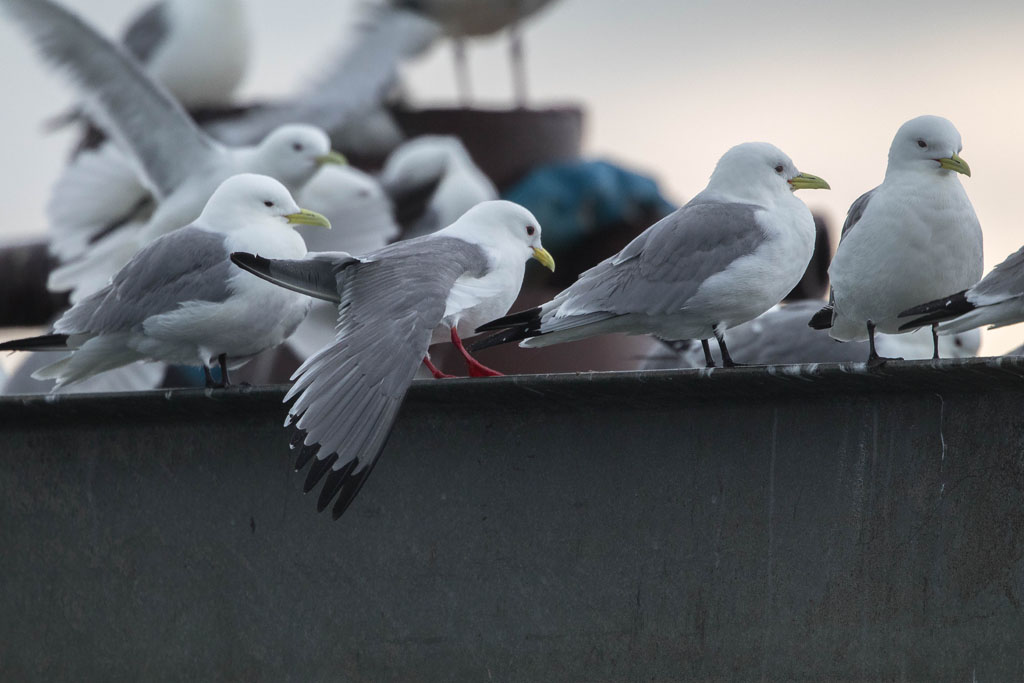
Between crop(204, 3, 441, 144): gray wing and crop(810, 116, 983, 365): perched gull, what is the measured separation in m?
4.10

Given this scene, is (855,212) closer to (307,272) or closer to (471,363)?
(471,363)

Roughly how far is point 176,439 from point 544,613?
28.9 inches

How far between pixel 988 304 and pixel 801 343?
142 cm

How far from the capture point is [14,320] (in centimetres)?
766

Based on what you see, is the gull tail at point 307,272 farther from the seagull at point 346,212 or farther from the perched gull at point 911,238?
the seagull at point 346,212

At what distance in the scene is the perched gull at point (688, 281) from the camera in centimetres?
290

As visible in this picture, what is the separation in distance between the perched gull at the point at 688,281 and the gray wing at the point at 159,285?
2.13 feet

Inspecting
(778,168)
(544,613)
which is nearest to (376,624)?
(544,613)

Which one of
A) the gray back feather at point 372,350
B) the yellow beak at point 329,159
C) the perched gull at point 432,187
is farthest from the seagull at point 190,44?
the gray back feather at point 372,350

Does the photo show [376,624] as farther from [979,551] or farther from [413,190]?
[413,190]

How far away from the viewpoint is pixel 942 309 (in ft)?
8.76

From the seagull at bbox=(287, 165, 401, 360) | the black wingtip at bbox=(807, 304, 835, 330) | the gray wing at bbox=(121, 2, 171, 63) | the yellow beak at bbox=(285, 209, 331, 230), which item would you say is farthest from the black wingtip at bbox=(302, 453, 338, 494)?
the gray wing at bbox=(121, 2, 171, 63)

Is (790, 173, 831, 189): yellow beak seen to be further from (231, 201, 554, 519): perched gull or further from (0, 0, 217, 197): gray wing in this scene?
(0, 0, 217, 197): gray wing

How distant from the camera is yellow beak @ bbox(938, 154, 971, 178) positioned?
9.48ft
